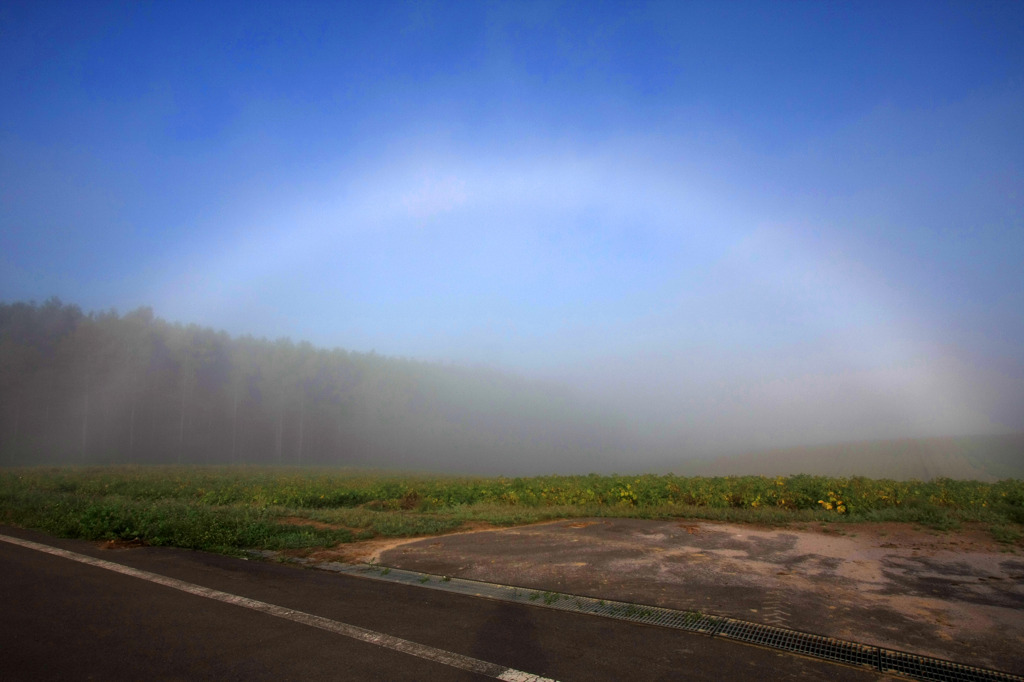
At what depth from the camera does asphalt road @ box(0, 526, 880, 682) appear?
4.74 metres

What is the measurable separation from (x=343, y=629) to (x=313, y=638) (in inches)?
13.6

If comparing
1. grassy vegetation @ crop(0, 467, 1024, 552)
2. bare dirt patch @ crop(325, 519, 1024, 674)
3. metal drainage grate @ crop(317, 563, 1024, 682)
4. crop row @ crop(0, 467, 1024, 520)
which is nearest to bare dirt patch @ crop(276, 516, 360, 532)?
grassy vegetation @ crop(0, 467, 1024, 552)

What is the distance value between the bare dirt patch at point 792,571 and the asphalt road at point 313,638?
1.21 m

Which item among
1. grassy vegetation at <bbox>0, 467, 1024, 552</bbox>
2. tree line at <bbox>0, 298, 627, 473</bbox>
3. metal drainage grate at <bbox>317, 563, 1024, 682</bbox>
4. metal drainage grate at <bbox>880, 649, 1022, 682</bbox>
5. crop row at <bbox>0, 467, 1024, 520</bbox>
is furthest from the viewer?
tree line at <bbox>0, 298, 627, 473</bbox>

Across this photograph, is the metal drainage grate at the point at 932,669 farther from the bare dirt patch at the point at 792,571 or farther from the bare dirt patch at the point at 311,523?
the bare dirt patch at the point at 311,523

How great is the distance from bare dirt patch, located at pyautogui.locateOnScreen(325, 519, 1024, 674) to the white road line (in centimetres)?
259

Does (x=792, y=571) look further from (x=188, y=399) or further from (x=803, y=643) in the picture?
(x=188, y=399)

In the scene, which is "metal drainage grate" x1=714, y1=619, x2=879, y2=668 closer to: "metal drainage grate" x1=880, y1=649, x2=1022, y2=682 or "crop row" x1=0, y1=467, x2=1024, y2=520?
"metal drainage grate" x1=880, y1=649, x2=1022, y2=682

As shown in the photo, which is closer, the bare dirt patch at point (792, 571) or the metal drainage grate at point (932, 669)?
the metal drainage grate at point (932, 669)

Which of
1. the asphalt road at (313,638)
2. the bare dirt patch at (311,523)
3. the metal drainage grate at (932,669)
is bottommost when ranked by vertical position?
the bare dirt patch at (311,523)

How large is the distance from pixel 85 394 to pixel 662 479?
5482cm

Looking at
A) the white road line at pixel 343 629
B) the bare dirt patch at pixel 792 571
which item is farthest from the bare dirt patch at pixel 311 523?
the white road line at pixel 343 629

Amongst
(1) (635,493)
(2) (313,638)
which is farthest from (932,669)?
(1) (635,493)

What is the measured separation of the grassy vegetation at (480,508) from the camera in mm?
10773
